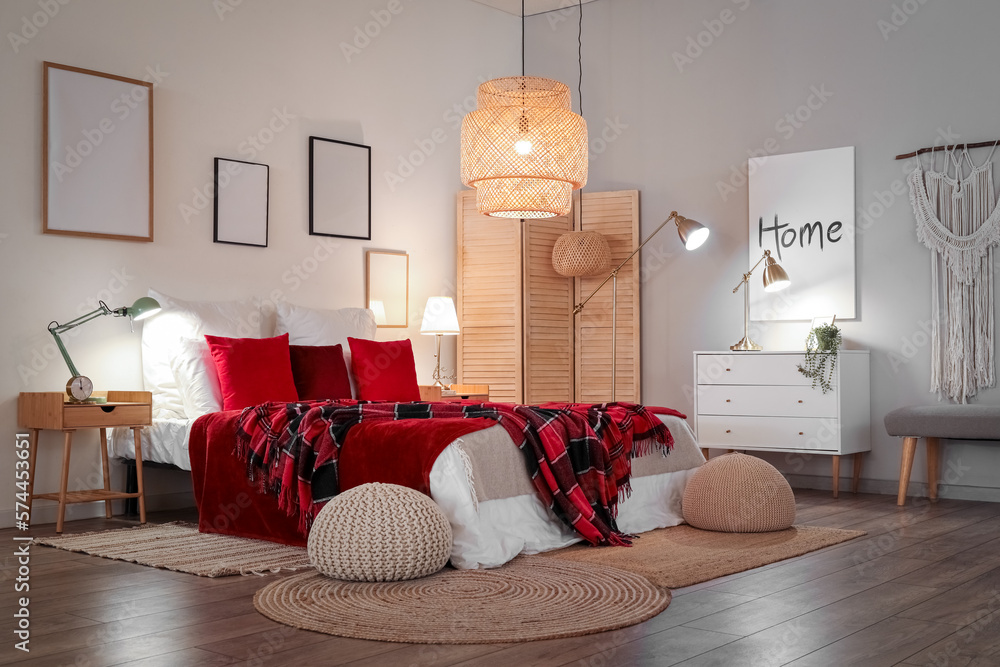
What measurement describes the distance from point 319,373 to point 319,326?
1.29ft

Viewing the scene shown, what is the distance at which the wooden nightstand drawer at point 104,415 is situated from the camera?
4.16 m

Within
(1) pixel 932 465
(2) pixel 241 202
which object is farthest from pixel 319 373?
(1) pixel 932 465

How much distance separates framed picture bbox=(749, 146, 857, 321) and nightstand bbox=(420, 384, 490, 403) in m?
1.65

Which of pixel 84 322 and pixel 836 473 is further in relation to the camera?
pixel 836 473

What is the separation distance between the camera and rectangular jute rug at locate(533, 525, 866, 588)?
10.2ft

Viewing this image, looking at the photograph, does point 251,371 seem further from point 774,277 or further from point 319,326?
point 774,277

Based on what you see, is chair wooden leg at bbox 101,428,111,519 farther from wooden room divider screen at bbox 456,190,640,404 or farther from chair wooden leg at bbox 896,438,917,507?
chair wooden leg at bbox 896,438,917,507

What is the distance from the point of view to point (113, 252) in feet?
15.4

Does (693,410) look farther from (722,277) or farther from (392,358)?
(392,358)

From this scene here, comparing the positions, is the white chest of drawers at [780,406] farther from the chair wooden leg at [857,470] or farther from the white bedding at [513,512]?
the white bedding at [513,512]

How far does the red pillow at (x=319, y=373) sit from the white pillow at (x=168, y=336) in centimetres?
37

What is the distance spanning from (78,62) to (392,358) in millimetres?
2082

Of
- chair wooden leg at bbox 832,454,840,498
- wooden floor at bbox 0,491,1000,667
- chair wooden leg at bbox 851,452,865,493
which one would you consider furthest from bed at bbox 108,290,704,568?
chair wooden leg at bbox 851,452,865,493

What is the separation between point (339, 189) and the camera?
18.9 ft
